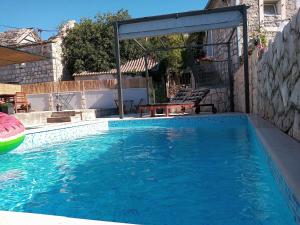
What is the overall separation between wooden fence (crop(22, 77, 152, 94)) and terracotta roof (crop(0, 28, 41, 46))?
12.7m

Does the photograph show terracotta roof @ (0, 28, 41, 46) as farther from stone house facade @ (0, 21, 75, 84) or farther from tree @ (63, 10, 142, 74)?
tree @ (63, 10, 142, 74)

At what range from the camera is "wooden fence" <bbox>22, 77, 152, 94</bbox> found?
1916 centimetres

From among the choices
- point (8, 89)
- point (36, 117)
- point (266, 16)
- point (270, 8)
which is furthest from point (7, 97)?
point (270, 8)

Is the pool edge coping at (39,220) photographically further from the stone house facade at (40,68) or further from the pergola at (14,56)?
the stone house facade at (40,68)

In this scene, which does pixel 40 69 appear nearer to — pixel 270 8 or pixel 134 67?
pixel 134 67

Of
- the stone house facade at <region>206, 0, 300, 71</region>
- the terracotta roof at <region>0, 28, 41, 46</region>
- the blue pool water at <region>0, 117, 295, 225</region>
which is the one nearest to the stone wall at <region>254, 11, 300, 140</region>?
the blue pool water at <region>0, 117, 295, 225</region>

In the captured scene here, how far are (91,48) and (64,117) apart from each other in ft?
45.6

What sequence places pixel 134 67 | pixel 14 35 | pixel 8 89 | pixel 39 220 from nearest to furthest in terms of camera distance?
1. pixel 39 220
2. pixel 8 89
3. pixel 134 67
4. pixel 14 35

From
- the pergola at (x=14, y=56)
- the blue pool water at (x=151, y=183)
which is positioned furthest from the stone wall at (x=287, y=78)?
the pergola at (x=14, y=56)

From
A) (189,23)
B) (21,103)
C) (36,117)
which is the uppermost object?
(189,23)

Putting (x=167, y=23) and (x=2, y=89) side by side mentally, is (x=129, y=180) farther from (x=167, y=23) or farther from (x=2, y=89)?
(x=2, y=89)

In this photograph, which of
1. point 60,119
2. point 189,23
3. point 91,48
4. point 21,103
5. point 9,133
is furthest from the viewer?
point 91,48

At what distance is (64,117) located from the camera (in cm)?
1492

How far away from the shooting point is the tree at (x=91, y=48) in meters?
27.4
